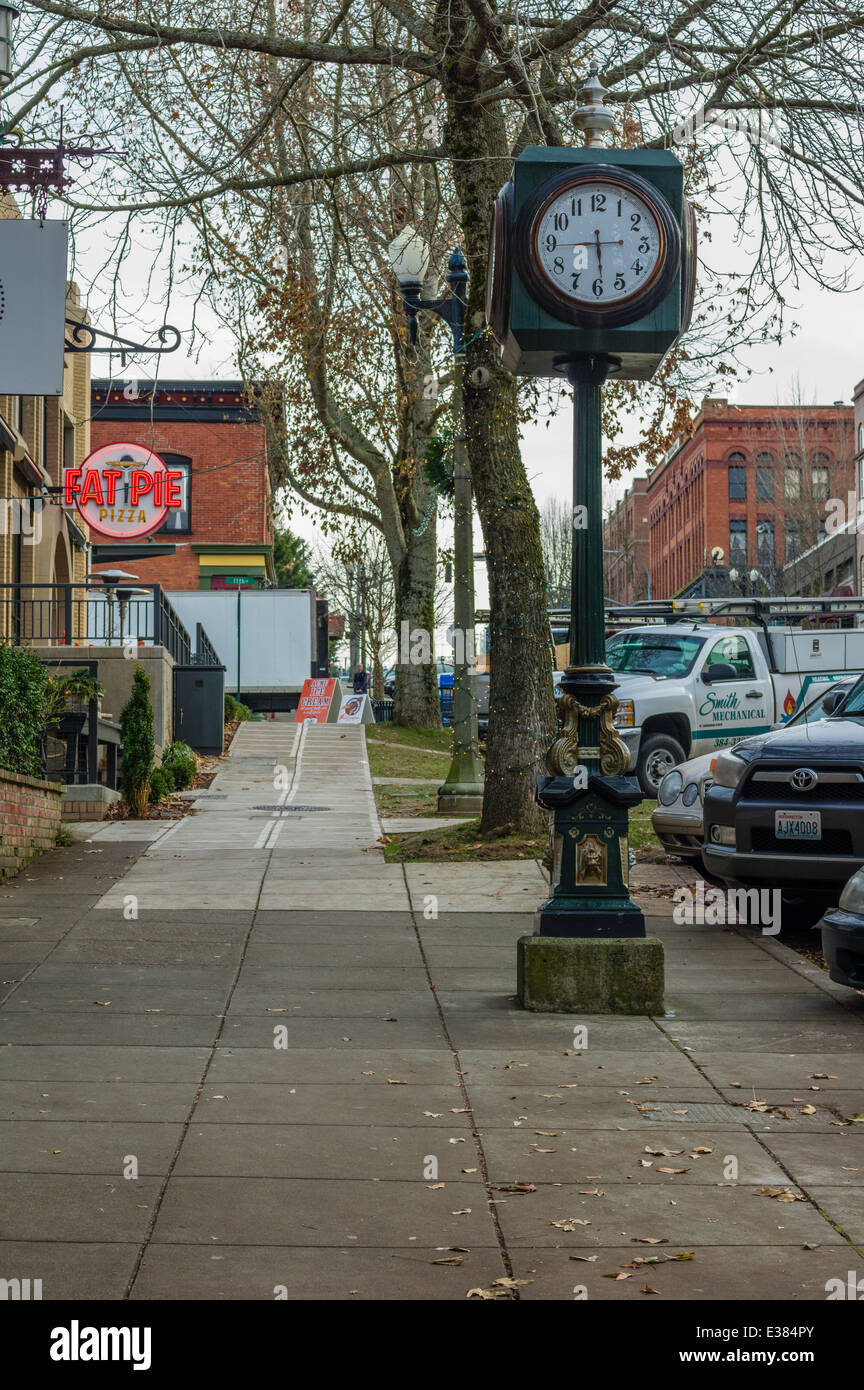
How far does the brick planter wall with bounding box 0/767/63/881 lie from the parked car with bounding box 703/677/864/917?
5.39m

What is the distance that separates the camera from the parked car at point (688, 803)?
11.1 meters

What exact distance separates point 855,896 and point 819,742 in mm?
2028

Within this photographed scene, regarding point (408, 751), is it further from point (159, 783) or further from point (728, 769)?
point (728, 769)

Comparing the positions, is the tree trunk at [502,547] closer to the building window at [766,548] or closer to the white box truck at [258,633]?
the white box truck at [258,633]

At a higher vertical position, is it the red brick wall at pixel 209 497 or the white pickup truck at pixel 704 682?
the red brick wall at pixel 209 497

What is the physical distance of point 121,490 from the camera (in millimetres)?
23781

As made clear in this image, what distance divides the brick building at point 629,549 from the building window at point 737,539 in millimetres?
5602

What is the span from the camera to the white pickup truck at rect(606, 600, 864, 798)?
1805 centimetres

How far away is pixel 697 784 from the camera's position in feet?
37.1

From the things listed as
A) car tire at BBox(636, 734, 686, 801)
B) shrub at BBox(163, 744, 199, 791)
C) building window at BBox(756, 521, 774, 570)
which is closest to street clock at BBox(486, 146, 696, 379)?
car tire at BBox(636, 734, 686, 801)

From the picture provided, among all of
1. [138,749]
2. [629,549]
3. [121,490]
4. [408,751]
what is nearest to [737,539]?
[629,549]

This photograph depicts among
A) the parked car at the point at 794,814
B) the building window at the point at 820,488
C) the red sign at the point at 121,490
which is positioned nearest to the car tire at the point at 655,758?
the parked car at the point at 794,814

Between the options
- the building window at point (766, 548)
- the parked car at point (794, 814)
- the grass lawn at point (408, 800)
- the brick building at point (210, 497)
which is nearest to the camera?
the parked car at point (794, 814)

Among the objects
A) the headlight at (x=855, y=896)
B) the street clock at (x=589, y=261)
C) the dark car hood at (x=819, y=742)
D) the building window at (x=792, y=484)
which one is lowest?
the headlight at (x=855, y=896)
